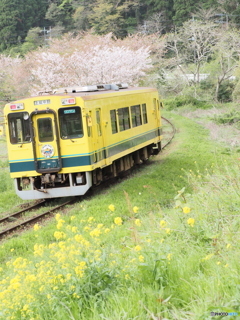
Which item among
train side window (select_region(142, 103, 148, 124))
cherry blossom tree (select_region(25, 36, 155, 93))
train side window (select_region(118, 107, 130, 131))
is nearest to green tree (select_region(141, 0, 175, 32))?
cherry blossom tree (select_region(25, 36, 155, 93))

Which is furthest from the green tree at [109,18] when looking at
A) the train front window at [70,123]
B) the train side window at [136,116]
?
the train front window at [70,123]

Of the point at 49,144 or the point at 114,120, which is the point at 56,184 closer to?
the point at 49,144

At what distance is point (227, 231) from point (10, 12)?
54.0m

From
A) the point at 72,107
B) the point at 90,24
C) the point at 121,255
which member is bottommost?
the point at 121,255

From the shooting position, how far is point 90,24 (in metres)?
54.9

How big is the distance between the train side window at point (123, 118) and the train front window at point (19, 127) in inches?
127

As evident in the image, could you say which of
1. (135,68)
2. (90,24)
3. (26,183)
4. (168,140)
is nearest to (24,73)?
(135,68)

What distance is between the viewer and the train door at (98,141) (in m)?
13.0

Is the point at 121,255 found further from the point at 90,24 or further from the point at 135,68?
the point at 90,24

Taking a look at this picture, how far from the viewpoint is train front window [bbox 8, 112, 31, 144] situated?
12703 millimetres

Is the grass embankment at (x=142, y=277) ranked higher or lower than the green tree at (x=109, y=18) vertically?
lower

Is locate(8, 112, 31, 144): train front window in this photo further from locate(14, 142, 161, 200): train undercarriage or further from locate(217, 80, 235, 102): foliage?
locate(217, 80, 235, 102): foliage

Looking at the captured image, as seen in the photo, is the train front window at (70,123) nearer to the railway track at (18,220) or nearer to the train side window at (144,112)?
the railway track at (18,220)

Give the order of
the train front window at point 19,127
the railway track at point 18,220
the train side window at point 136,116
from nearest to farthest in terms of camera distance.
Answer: the railway track at point 18,220 → the train front window at point 19,127 → the train side window at point 136,116
